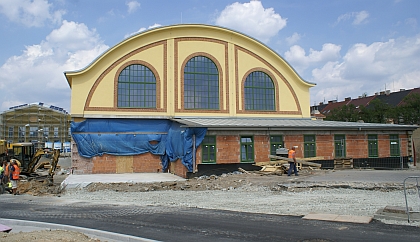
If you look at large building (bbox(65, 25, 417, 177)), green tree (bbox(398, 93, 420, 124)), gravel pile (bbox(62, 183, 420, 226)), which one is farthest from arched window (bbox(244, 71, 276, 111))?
green tree (bbox(398, 93, 420, 124))

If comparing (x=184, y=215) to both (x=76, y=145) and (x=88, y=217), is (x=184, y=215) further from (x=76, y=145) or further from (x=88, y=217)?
(x=76, y=145)

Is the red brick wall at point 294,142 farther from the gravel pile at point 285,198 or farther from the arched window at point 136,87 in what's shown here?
the arched window at point 136,87

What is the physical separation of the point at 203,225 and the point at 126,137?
17.8 metres

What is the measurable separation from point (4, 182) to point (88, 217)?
11055 mm

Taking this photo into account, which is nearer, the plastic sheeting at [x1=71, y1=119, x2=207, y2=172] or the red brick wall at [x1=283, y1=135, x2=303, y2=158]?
the red brick wall at [x1=283, y1=135, x2=303, y2=158]

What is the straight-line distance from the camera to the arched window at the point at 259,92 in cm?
2983

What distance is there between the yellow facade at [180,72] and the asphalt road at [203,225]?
14451 mm

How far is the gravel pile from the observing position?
468 inches

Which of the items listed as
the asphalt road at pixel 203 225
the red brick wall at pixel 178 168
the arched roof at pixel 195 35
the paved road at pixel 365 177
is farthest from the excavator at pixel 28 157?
the paved road at pixel 365 177

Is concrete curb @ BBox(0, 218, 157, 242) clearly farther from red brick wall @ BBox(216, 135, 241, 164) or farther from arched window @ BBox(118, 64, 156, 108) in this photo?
arched window @ BBox(118, 64, 156, 108)

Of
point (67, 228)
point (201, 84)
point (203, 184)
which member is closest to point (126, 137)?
point (201, 84)

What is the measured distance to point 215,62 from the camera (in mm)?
29250

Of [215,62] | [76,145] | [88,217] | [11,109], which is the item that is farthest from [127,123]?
[11,109]

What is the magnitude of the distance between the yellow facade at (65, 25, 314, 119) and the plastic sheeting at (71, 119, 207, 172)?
594 millimetres
